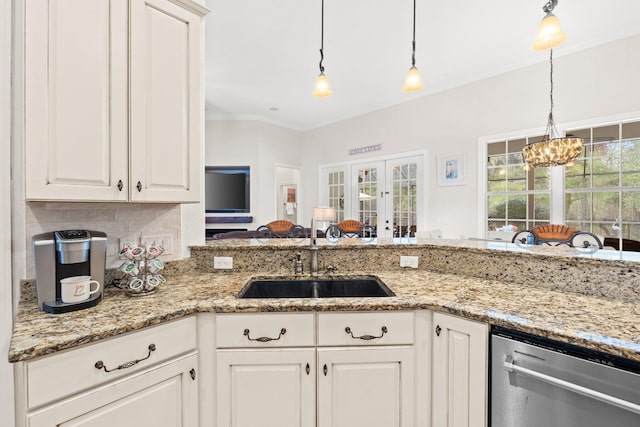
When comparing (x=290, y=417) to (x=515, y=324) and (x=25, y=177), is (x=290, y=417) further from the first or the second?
(x=25, y=177)

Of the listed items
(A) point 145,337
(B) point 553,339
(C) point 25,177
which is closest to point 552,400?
(B) point 553,339

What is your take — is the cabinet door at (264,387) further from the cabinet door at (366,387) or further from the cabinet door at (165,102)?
the cabinet door at (165,102)

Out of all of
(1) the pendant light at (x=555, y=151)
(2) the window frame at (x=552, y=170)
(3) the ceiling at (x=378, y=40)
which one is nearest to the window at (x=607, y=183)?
(2) the window frame at (x=552, y=170)

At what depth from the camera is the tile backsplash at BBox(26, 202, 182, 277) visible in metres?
1.35

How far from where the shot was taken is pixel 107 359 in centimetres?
104

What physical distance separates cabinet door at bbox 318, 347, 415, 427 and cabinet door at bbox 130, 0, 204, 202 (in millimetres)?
1042

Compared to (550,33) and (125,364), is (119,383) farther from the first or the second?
(550,33)

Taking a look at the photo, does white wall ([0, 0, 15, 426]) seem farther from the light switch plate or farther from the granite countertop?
the light switch plate

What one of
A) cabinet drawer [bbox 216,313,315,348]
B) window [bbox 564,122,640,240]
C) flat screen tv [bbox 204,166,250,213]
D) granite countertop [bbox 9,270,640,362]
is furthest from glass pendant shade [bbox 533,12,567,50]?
flat screen tv [bbox 204,166,250,213]

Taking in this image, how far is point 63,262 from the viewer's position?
4.09ft

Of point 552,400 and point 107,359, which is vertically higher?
point 107,359

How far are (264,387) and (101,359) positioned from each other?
23.7 inches

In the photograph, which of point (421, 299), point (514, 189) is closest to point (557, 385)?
point (421, 299)

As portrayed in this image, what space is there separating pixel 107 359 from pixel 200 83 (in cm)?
129
